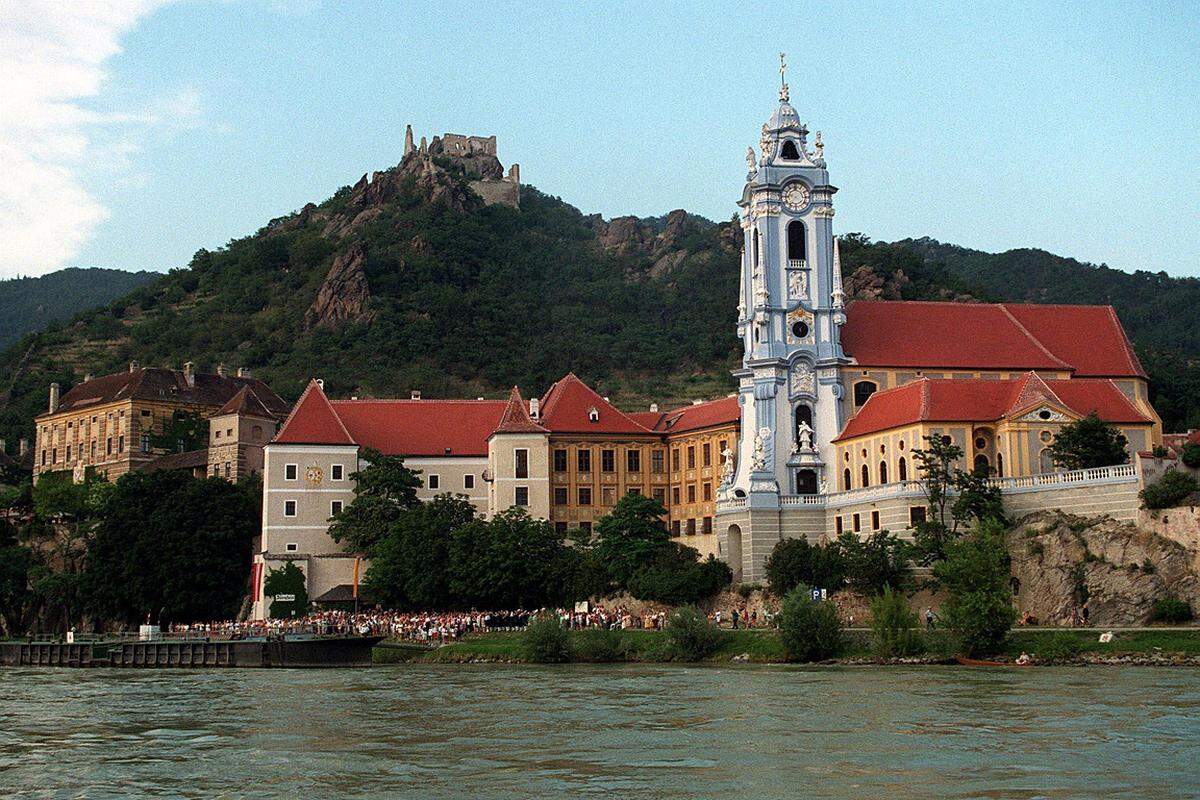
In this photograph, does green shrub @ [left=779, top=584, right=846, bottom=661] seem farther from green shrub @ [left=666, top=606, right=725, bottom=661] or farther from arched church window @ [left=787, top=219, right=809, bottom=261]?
arched church window @ [left=787, top=219, right=809, bottom=261]

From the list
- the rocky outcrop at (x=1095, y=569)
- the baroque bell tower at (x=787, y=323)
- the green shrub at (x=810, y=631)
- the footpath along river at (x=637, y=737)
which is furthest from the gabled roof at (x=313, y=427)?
the rocky outcrop at (x=1095, y=569)

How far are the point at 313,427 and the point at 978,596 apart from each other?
4774cm

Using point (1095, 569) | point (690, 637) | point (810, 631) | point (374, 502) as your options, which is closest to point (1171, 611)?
point (1095, 569)

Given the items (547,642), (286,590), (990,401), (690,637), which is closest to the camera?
(690,637)

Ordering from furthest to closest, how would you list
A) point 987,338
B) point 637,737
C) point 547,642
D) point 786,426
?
point 987,338 → point 786,426 → point 547,642 → point 637,737

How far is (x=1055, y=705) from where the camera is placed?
43.4 m

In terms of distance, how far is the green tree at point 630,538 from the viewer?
8106cm

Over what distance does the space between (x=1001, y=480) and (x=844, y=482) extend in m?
10.9

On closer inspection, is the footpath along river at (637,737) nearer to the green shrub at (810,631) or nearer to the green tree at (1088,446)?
the green shrub at (810,631)

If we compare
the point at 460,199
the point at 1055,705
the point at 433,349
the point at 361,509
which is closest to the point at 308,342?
the point at 433,349

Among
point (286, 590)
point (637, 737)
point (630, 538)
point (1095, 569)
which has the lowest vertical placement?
point (637, 737)

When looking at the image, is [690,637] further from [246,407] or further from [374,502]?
[246,407]

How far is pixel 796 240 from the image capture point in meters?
87.4

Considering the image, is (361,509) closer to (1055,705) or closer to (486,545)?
(486,545)
